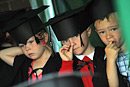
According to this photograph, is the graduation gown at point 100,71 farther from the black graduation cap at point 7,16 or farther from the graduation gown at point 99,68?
the black graduation cap at point 7,16

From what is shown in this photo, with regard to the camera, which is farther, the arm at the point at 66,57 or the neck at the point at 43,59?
the neck at the point at 43,59

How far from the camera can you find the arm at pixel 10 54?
2.03 m

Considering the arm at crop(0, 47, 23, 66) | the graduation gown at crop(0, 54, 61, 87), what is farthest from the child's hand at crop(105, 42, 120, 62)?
the arm at crop(0, 47, 23, 66)

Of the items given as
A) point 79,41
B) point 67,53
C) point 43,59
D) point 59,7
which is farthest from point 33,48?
point 59,7

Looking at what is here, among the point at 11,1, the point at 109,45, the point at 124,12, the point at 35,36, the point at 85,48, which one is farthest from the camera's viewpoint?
the point at 11,1

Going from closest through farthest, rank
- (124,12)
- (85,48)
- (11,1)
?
(124,12) < (85,48) < (11,1)

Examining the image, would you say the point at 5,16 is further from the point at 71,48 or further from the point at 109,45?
the point at 109,45

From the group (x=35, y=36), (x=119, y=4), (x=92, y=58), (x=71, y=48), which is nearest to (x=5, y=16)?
(x=35, y=36)

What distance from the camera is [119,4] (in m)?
0.68

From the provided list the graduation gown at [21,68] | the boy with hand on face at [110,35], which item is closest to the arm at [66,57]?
the graduation gown at [21,68]

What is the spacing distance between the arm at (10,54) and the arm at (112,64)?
87cm

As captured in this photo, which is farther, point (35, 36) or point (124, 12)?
point (35, 36)

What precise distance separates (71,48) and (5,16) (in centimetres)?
79

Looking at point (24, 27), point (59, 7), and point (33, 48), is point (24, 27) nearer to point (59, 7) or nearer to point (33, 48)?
point (33, 48)
